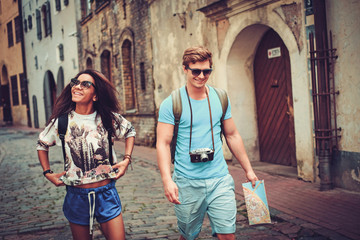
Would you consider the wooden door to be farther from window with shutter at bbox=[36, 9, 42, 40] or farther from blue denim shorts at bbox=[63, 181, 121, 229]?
window with shutter at bbox=[36, 9, 42, 40]

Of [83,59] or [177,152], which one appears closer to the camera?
[177,152]

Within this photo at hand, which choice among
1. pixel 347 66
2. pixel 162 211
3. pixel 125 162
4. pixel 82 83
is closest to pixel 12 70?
pixel 162 211

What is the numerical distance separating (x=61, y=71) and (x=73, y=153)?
21.3m

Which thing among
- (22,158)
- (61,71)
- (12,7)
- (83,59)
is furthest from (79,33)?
(12,7)

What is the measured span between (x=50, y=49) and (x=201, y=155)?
2406cm

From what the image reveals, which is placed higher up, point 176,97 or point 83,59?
point 83,59

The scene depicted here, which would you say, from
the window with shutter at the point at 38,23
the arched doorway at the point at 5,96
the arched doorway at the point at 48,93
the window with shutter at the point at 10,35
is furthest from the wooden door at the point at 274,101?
the arched doorway at the point at 5,96

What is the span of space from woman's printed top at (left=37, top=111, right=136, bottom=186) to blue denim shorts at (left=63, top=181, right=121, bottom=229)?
0.07 meters

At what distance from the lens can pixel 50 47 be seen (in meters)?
25.4

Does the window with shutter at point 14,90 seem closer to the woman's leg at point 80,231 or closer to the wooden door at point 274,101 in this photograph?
the wooden door at point 274,101

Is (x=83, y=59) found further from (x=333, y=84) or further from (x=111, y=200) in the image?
(x=111, y=200)

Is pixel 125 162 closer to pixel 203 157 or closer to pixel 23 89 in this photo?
pixel 203 157

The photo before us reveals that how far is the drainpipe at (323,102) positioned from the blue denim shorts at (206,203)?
365cm

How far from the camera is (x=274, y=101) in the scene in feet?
29.0
